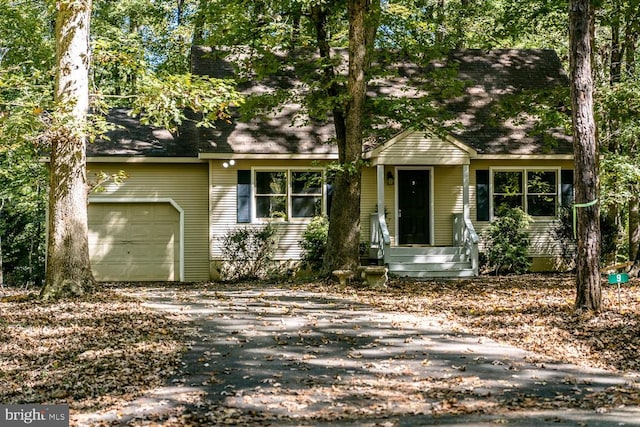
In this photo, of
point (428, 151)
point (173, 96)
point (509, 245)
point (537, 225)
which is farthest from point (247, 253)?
point (537, 225)

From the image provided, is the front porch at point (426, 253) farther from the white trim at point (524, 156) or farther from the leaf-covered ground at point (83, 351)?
the leaf-covered ground at point (83, 351)

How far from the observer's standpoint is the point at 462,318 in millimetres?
10695

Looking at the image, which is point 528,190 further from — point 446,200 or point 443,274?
point 443,274

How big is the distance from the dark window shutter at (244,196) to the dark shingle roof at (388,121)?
2.34ft

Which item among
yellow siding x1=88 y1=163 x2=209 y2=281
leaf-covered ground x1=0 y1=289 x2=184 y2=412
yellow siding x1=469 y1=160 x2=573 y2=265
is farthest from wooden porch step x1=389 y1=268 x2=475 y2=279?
leaf-covered ground x1=0 y1=289 x2=184 y2=412

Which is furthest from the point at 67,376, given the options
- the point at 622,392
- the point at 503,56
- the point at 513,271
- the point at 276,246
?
the point at 503,56

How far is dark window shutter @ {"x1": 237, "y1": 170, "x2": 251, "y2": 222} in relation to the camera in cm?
1847

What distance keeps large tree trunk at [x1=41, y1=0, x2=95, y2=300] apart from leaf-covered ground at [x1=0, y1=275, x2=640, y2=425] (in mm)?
640

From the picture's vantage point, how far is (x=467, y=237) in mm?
18094

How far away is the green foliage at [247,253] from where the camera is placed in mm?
18219

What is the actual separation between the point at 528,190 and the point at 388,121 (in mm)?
4239

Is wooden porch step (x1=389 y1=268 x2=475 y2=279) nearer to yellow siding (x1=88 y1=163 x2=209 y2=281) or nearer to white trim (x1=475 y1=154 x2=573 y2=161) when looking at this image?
white trim (x1=475 y1=154 x2=573 y2=161)

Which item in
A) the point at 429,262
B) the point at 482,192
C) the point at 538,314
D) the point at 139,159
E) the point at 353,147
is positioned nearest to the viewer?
the point at 538,314

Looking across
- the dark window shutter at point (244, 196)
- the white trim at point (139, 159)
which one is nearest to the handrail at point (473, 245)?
the dark window shutter at point (244, 196)
